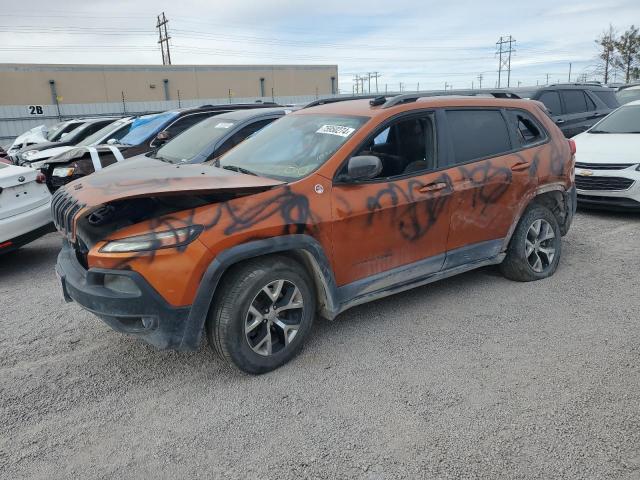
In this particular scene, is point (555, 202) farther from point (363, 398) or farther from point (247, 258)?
point (247, 258)

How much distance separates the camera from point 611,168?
713 centimetres

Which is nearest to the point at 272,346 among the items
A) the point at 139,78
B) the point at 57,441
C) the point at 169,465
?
the point at 169,465

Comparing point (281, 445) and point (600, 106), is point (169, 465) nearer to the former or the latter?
point (281, 445)

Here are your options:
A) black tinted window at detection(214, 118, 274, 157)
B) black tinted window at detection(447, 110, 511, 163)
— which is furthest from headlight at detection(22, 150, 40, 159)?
black tinted window at detection(447, 110, 511, 163)

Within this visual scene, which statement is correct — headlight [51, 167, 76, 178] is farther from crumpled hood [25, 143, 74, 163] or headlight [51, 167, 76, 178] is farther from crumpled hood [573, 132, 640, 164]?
crumpled hood [573, 132, 640, 164]

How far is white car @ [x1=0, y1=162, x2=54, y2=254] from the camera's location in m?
5.50

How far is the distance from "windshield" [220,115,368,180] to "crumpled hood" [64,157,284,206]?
0.24 meters

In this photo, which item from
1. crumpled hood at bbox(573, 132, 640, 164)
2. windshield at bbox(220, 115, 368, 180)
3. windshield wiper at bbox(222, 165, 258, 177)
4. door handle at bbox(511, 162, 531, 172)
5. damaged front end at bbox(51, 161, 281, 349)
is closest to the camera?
damaged front end at bbox(51, 161, 281, 349)

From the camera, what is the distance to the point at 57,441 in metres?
2.85

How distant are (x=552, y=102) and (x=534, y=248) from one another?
21.8 ft

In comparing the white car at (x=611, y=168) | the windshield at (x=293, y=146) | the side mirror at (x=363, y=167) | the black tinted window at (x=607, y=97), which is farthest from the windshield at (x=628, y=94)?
the side mirror at (x=363, y=167)

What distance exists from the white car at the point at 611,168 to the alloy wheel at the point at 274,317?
5.62 metres

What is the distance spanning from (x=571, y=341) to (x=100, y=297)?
10.6 feet

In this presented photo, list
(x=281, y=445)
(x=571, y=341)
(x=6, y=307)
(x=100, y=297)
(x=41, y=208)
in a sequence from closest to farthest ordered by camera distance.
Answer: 1. (x=281, y=445)
2. (x=100, y=297)
3. (x=571, y=341)
4. (x=6, y=307)
5. (x=41, y=208)
